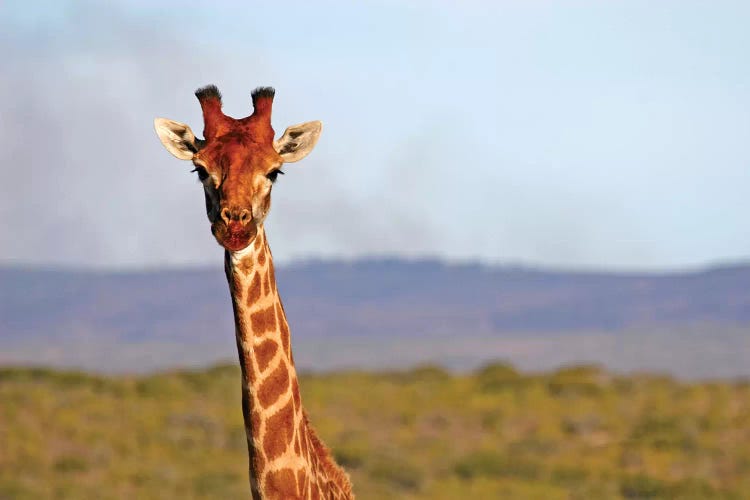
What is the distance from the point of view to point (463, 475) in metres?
39.7

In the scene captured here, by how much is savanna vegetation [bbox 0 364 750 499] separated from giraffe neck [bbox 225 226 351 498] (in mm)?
25973

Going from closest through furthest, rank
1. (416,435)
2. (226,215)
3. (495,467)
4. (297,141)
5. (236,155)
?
(226,215) → (236,155) → (297,141) → (495,467) → (416,435)

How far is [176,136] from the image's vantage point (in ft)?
31.9

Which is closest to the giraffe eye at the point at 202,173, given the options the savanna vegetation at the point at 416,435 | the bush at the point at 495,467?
the savanna vegetation at the point at 416,435

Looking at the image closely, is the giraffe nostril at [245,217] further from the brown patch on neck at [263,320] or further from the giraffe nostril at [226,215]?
the brown patch on neck at [263,320]

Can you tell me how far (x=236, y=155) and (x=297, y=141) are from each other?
63cm

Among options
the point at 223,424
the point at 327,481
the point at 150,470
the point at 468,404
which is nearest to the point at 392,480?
the point at 150,470

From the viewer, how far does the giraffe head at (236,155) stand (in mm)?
8805

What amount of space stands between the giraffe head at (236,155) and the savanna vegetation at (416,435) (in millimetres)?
26107

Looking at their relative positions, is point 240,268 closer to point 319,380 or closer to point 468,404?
point 468,404

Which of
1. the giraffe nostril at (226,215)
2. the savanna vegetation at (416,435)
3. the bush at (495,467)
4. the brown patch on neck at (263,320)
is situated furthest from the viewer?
the bush at (495,467)

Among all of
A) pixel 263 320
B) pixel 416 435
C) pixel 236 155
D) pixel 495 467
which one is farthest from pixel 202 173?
pixel 416 435

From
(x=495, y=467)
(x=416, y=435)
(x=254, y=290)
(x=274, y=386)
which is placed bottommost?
(x=495, y=467)

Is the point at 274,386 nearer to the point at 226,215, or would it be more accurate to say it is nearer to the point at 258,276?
the point at 258,276
